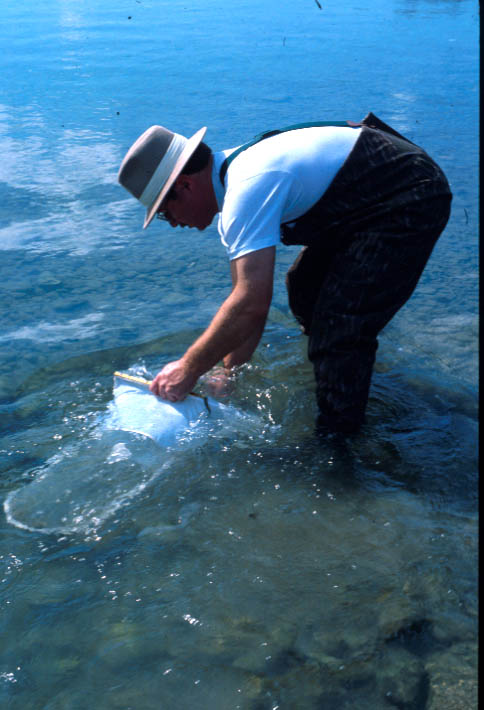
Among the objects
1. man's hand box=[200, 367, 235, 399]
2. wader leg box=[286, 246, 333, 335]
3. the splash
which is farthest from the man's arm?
man's hand box=[200, 367, 235, 399]

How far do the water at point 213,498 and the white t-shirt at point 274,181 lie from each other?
Answer: 39.8 inches

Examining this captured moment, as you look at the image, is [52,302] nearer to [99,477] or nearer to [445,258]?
[99,477]

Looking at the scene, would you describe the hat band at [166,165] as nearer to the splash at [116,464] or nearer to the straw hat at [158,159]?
the straw hat at [158,159]

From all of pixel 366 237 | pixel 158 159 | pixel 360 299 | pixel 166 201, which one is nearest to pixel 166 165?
pixel 158 159

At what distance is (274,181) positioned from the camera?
2908mm

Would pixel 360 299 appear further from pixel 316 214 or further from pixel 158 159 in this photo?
pixel 158 159

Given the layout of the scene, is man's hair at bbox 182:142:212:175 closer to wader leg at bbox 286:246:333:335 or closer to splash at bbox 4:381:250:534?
wader leg at bbox 286:246:333:335

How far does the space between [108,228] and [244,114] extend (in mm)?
3944

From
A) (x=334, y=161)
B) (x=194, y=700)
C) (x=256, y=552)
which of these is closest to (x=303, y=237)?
(x=334, y=161)

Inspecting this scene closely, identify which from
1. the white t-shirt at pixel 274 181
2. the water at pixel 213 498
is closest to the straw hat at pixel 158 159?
the white t-shirt at pixel 274 181

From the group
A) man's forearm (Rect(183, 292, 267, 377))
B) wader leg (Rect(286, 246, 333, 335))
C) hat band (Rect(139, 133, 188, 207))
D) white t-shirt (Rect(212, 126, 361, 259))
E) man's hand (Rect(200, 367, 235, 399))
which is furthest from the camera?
man's hand (Rect(200, 367, 235, 399))

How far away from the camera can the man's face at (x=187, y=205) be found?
3.11 m

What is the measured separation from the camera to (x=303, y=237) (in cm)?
328

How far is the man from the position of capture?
2.90 metres
